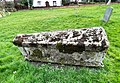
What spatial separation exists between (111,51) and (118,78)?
163cm

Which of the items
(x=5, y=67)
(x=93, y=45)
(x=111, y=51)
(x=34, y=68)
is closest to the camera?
(x=93, y=45)

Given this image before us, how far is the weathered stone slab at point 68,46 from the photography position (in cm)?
388

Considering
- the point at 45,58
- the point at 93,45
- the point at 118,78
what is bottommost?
the point at 118,78

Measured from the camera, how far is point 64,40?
13.5ft

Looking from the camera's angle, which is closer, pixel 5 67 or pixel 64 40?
pixel 64 40

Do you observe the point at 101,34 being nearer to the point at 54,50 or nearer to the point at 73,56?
the point at 73,56

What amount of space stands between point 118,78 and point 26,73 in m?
2.04

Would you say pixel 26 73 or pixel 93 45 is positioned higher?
pixel 93 45

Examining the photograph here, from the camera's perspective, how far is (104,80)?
390 centimetres

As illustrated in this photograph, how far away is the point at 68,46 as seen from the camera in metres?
4.02

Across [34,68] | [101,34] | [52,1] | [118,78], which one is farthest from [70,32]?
[52,1]

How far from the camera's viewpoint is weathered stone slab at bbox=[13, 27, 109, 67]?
12.7ft

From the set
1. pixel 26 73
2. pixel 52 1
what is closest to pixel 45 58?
pixel 26 73

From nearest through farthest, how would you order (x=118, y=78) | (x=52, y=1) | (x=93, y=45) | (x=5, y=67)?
1. (x=93, y=45)
2. (x=118, y=78)
3. (x=5, y=67)
4. (x=52, y=1)
